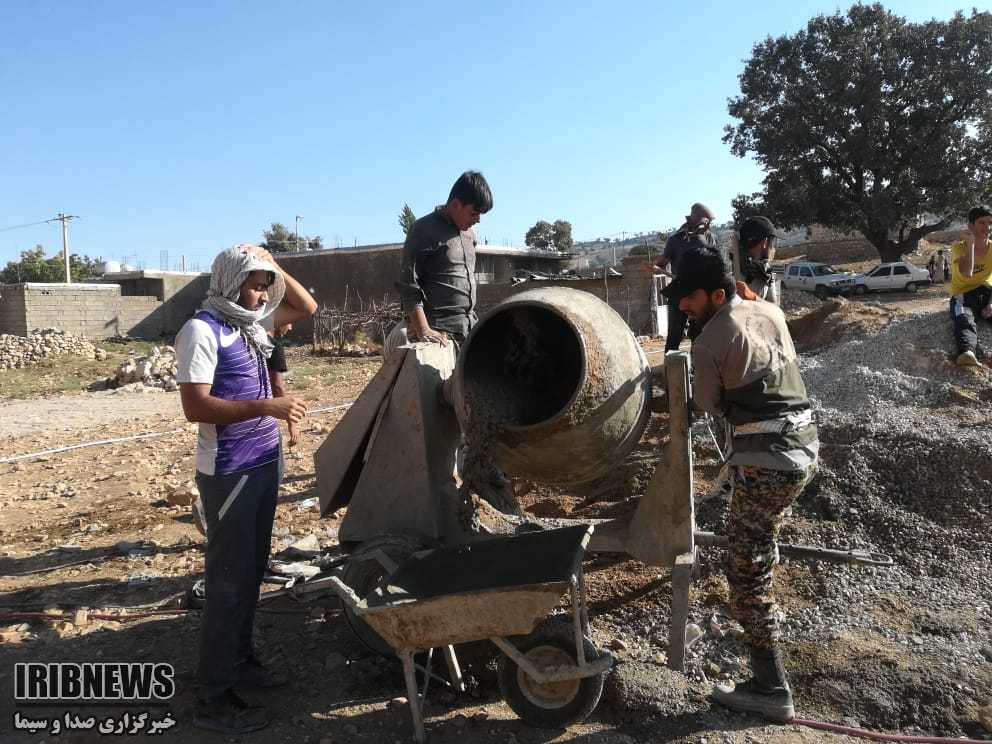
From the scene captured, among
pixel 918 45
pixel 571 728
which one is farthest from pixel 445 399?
pixel 918 45

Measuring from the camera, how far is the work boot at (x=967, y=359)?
5.86m

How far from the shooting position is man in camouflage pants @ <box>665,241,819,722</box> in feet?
9.16

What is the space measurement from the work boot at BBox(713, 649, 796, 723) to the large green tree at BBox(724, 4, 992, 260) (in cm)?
2702

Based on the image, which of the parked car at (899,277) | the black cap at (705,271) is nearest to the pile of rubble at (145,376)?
the black cap at (705,271)

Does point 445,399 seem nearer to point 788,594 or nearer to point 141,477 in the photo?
point 788,594

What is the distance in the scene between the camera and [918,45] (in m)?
26.2

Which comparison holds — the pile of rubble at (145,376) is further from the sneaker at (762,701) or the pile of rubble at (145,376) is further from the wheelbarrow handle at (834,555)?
the sneaker at (762,701)

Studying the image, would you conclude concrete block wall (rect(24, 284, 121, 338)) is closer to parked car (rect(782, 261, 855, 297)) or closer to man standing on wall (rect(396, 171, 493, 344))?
man standing on wall (rect(396, 171, 493, 344))

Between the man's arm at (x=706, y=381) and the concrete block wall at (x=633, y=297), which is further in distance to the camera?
the concrete block wall at (x=633, y=297)

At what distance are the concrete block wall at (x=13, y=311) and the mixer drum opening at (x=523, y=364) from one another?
21408mm

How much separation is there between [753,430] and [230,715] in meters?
2.38

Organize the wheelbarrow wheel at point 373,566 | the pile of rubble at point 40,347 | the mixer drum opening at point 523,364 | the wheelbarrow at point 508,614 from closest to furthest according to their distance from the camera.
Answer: the wheelbarrow at point 508,614
the wheelbarrow wheel at point 373,566
the mixer drum opening at point 523,364
the pile of rubble at point 40,347

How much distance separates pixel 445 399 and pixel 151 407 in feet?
31.8

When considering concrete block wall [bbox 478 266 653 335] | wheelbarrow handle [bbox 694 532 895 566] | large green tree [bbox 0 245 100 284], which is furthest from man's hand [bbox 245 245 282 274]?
large green tree [bbox 0 245 100 284]
